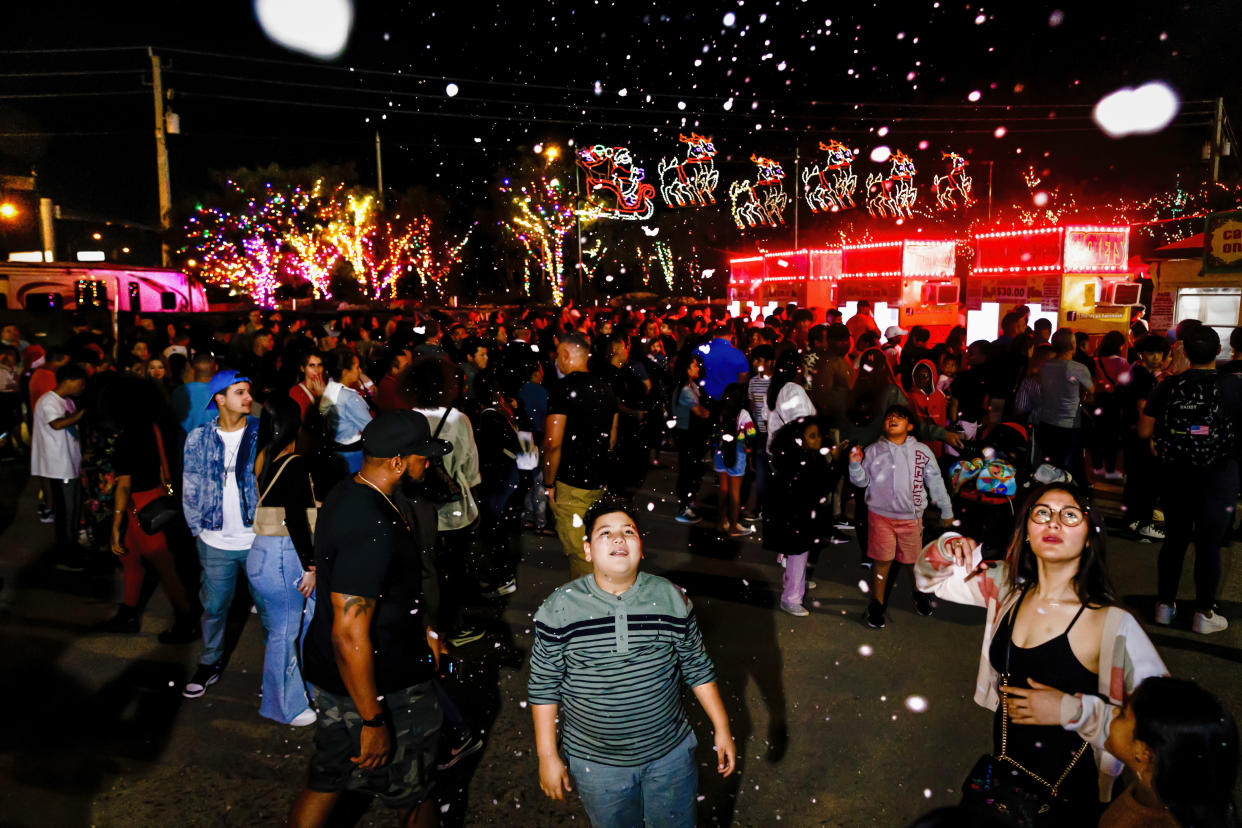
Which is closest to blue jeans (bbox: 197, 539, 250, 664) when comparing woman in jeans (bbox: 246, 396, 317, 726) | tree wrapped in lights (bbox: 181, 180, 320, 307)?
woman in jeans (bbox: 246, 396, 317, 726)

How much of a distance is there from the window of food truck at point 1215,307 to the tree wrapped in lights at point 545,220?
3422 centimetres

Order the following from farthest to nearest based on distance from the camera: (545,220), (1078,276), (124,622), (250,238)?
(545,220) < (250,238) < (1078,276) < (124,622)

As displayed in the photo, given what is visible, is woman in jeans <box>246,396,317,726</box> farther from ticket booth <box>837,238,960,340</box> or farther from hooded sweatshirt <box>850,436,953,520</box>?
ticket booth <box>837,238,960,340</box>

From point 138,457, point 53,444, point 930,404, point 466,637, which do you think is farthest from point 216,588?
point 930,404

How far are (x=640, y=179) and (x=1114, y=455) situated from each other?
103 feet

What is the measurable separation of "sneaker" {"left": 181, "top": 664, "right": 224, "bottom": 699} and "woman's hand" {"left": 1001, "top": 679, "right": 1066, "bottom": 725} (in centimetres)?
447

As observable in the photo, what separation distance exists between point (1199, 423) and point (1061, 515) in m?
3.65

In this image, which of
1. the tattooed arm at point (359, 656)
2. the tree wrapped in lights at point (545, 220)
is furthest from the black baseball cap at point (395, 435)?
the tree wrapped in lights at point (545, 220)

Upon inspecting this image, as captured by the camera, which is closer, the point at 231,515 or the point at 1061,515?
the point at 1061,515

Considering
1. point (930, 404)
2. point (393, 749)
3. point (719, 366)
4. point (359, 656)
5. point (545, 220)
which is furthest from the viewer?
point (545, 220)

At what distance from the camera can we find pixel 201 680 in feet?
15.6

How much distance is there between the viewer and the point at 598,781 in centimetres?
251

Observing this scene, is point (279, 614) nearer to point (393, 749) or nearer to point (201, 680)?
point (201, 680)

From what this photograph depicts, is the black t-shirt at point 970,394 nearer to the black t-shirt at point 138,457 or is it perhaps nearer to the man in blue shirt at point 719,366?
the man in blue shirt at point 719,366
